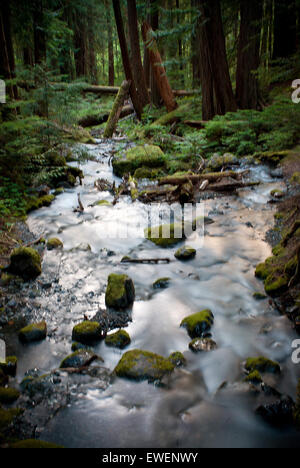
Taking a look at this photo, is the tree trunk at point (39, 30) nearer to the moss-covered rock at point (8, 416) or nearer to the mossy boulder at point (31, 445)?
the moss-covered rock at point (8, 416)

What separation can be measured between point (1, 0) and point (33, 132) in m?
4.88

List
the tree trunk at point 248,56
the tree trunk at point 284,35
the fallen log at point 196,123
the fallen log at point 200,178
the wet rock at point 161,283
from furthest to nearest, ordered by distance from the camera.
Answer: the tree trunk at point 284,35 < the fallen log at point 196,123 < the tree trunk at point 248,56 < the fallen log at point 200,178 < the wet rock at point 161,283

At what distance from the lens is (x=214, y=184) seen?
9.43 meters

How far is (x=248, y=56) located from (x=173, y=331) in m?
11.7

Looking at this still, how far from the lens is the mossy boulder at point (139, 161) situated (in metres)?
11.3

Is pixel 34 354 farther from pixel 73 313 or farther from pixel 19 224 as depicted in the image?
pixel 19 224

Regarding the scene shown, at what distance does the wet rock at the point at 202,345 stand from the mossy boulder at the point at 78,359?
3.94 feet

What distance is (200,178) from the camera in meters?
9.55

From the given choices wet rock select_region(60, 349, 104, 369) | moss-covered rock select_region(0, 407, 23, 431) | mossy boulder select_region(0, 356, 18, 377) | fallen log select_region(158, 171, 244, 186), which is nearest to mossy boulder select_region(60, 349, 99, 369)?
wet rock select_region(60, 349, 104, 369)

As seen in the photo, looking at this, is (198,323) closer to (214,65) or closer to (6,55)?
(6,55)

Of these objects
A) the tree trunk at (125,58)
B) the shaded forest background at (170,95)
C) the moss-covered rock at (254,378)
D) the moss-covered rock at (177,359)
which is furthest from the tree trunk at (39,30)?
the moss-covered rock at (254,378)

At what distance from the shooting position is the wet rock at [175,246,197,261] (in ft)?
19.5

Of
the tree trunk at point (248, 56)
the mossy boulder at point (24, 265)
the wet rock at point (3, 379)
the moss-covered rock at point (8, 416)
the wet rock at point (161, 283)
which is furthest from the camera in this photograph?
the tree trunk at point (248, 56)

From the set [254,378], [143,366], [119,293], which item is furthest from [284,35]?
[143,366]
